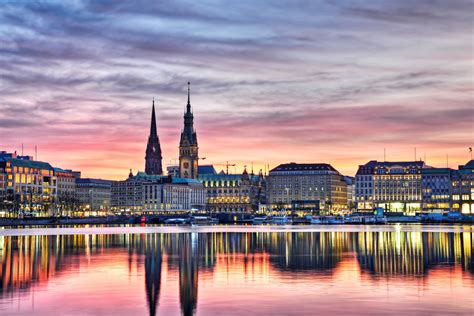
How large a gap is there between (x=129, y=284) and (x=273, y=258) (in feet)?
69.1

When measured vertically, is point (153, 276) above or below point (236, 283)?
above

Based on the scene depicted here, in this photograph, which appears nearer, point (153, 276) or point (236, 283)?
point (236, 283)

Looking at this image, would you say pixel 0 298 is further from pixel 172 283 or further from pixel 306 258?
pixel 306 258

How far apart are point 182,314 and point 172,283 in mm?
10793

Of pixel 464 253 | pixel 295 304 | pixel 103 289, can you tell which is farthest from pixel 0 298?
pixel 464 253

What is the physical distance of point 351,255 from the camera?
64.8 metres

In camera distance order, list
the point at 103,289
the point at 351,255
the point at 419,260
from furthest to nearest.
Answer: the point at 351,255 < the point at 419,260 < the point at 103,289

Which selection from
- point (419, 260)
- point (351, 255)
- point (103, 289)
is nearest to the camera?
point (103, 289)

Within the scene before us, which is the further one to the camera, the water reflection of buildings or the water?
the water reflection of buildings

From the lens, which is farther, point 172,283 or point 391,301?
point 172,283

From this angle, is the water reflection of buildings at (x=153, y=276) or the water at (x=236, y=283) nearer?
the water at (x=236, y=283)

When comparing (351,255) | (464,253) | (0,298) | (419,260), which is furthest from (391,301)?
(464,253)

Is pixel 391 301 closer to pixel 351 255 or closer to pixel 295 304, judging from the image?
pixel 295 304

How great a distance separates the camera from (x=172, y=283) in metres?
43.0
